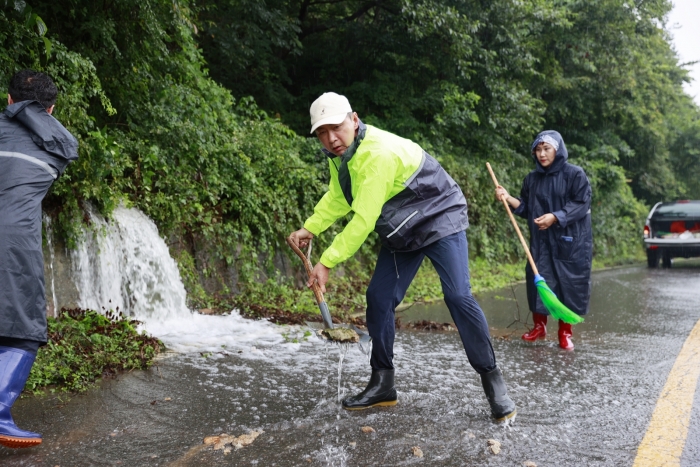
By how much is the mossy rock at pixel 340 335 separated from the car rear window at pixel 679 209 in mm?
15430

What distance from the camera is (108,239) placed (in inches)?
281

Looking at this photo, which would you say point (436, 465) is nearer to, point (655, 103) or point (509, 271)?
point (509, 271)

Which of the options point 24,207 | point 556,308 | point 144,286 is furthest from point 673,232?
point 24,207

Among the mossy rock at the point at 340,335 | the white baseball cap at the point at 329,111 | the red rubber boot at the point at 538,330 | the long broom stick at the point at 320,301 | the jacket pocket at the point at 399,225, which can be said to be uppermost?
the white baseball cap at the point at 329,111

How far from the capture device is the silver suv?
56.3 ft

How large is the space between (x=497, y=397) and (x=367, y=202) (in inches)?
53.7

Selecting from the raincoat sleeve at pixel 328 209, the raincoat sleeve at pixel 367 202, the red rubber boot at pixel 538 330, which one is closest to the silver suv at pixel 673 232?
the red rubber boot at pixel 538 330

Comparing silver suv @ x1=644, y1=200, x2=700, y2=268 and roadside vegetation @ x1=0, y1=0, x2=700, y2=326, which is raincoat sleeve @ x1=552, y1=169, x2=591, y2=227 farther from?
silver suv @ x1=644, y1=200, x2=700, y2=268

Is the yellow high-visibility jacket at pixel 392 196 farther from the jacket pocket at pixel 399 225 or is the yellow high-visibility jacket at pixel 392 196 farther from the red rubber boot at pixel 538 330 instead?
the red rubber boot at pixel 538 330

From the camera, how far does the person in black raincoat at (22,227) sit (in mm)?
3545

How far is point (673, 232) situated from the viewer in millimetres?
17453

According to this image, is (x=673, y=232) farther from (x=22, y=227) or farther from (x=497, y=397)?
(x=22, y=227)

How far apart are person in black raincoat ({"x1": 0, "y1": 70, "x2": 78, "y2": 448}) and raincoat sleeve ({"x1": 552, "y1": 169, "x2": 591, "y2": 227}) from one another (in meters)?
4.42

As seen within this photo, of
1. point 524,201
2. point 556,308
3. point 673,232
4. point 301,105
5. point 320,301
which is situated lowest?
point 673,232
